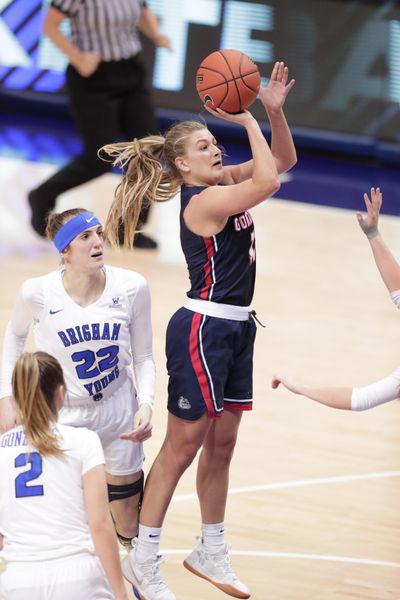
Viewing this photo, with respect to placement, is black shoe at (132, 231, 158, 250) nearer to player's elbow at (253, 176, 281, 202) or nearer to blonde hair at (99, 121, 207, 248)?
blonde hair at (99, 121, 207, 248)

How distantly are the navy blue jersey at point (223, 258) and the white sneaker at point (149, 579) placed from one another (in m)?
1.09

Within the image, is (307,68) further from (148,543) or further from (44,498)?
(44,498)

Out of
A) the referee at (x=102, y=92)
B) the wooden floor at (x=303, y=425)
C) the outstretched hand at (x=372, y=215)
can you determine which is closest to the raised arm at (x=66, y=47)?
the referee at (x=102, y=92)

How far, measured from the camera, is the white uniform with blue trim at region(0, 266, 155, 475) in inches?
181

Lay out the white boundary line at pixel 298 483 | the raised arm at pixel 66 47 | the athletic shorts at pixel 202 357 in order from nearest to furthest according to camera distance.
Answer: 1. the athletic shorts at pixel 202 357
2. the white boundary line at pixel 298 483
3. the raised arm at pixel 66 47

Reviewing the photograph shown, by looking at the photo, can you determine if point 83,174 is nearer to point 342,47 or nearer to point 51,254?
point 51,254

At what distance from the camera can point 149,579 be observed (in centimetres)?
476

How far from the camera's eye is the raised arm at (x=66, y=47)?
939 centimetres

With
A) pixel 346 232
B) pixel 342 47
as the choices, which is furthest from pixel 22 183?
pixel 342 47

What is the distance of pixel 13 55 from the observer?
14336 millimetres

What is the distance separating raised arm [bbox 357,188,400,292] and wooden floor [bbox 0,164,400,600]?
4.51 ft

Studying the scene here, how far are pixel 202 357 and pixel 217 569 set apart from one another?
37.0 inches

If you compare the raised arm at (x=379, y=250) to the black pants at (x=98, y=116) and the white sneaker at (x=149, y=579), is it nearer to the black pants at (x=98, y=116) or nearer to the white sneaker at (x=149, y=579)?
the white sneaker at (x=149, y=579)

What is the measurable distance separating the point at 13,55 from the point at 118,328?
10339 millimetres
